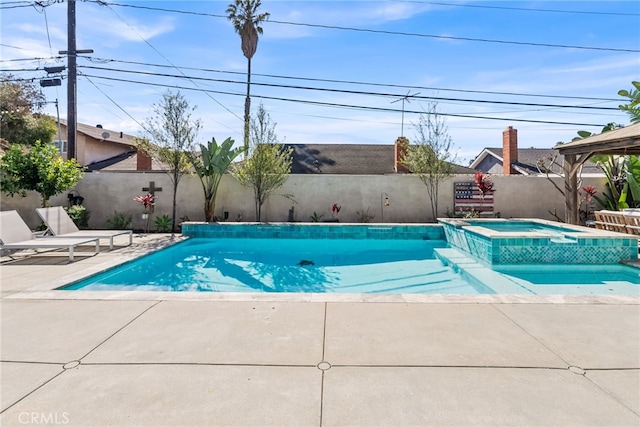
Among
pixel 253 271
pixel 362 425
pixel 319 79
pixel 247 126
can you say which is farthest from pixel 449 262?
pixel 319 79

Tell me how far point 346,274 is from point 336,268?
1.98 ft

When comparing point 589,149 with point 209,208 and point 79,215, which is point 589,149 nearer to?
point 209,208

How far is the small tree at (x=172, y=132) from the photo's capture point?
37.9ft

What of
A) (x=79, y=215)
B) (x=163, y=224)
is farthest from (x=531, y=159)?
(x=79, y=215)

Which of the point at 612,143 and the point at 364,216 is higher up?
the point at 612,143

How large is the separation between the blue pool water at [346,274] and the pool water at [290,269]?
0.02 meters

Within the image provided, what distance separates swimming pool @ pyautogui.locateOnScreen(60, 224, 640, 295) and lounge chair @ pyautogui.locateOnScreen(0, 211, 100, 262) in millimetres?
1318

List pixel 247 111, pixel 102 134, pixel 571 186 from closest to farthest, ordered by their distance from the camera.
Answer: pixel 571 186 < pixel 247 111 < pixel 102 134

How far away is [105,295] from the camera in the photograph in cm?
443

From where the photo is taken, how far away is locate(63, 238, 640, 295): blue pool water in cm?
602

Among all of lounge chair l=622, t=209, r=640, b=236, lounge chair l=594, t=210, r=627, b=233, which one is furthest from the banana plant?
lounge chair l=622, t=209, r=640, b=236

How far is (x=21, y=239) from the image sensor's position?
23.8 feet

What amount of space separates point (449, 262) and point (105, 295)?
7.16 m

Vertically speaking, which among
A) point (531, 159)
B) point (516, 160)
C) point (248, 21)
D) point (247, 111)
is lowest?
point (516, 160)
